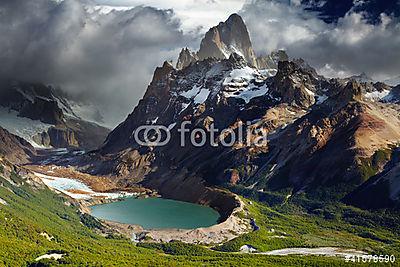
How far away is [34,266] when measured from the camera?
200 m

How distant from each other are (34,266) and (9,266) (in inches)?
330

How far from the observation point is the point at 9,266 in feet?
637
